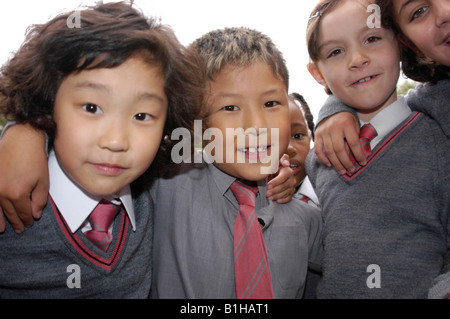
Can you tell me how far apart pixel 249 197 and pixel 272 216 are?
95 mm

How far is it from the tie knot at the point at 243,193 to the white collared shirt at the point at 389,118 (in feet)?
1.37

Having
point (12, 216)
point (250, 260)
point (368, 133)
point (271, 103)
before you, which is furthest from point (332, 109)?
point (12, 216)

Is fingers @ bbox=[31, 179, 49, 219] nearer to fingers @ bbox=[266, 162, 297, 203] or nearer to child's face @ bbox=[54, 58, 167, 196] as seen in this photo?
child's face @ bbox=[54, 58, 167, 196]

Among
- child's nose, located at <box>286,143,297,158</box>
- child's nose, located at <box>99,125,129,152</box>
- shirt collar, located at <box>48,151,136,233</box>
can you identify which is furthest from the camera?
child's nose, located at <box>286,143,297,158</box>

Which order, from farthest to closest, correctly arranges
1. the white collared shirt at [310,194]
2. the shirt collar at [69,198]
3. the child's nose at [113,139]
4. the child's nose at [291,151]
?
the child's nose at [291,151], the white collared shirt at [310,194], the shirt collar at [69,198], the child's nose at [113,139]

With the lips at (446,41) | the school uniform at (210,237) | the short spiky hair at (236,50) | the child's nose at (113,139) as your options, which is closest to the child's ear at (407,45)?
the lips at (446,41)

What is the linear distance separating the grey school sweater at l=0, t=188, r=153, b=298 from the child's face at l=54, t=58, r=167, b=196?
6.3 inches

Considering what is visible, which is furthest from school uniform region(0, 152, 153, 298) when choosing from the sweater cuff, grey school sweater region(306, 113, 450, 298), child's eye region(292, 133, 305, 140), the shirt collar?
child's eye region(292, 133, 305, 140)

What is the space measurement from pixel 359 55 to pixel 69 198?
95 centimetres

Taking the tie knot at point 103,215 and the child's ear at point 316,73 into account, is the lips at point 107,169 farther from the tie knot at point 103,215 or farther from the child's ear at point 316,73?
the child's ear at point 316,73

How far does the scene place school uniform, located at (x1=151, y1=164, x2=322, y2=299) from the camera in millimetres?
1055

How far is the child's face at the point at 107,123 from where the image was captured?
0.86 m

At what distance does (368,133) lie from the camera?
3.91 ft
